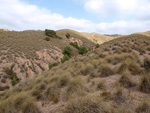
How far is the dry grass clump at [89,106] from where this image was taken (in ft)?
Result: 8.54

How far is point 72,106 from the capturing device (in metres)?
Answer: 3.07

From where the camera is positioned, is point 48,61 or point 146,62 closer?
point 146,62

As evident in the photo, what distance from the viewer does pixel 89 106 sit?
2764 millimetres

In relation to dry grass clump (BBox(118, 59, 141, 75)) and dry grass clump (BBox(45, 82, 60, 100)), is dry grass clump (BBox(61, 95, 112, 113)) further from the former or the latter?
dry grass clump (BBox(118, 59, 141, 75))

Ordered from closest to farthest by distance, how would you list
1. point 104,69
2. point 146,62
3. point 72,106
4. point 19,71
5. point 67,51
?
point 72,106
point 146,62
point 104,69
point 19,71
point 67,51

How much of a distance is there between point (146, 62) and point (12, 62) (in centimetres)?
2225

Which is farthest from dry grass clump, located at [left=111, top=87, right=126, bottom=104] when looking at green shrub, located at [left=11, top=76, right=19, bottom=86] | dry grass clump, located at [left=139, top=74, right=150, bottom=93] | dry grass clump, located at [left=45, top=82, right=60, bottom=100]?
green shrub, located at [left=11, top=76, right=19, bottom=86]

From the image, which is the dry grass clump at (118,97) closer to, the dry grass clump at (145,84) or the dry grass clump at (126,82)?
the dry grass clump at (126,82)

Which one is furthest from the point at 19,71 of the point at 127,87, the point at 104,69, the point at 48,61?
the point at 127,87

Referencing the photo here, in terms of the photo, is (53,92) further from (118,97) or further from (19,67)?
(19,67)

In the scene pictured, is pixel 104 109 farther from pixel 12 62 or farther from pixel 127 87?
pixel 12 62

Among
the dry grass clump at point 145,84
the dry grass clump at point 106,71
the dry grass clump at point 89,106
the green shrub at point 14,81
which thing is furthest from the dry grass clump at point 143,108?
the green shrub at point 14,81

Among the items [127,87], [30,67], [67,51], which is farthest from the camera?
[67,51]

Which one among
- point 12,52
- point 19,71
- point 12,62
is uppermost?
point 12,52
